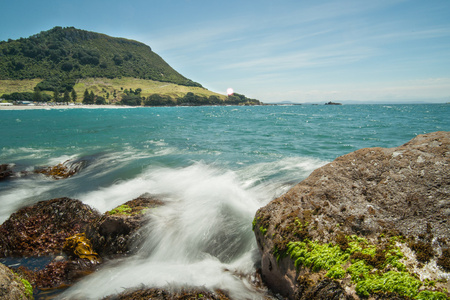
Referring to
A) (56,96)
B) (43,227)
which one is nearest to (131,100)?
(56,96)

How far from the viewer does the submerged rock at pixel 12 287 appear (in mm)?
4359

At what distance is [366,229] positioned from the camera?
491 cm

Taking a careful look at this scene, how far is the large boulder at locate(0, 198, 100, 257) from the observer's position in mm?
7227

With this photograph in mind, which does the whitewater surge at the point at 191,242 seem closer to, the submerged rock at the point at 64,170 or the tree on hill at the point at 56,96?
the submerged rock at the point at 64,170

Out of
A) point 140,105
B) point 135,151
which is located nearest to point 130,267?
point 135,151

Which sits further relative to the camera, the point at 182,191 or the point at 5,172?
the point at 5,172

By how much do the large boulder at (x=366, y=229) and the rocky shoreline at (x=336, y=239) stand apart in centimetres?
2

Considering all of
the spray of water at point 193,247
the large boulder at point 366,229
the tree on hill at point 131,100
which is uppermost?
the tree on hill at point 131,100

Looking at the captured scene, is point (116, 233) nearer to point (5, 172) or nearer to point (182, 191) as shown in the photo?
point (182, 191)

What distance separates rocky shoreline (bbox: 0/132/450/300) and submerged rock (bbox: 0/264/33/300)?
2cm

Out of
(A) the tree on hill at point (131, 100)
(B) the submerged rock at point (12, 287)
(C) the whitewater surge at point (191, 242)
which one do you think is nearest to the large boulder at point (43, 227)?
(C) the whitewater surge at point (191, 242)

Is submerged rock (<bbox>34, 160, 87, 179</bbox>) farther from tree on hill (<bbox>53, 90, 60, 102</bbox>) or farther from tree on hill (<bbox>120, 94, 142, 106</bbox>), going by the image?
tree on hill (<bbox>120, 94, 142, 106</bbox>)

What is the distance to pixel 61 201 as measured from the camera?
8.73 meters

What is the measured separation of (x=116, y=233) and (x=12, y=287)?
2710 millimetres
